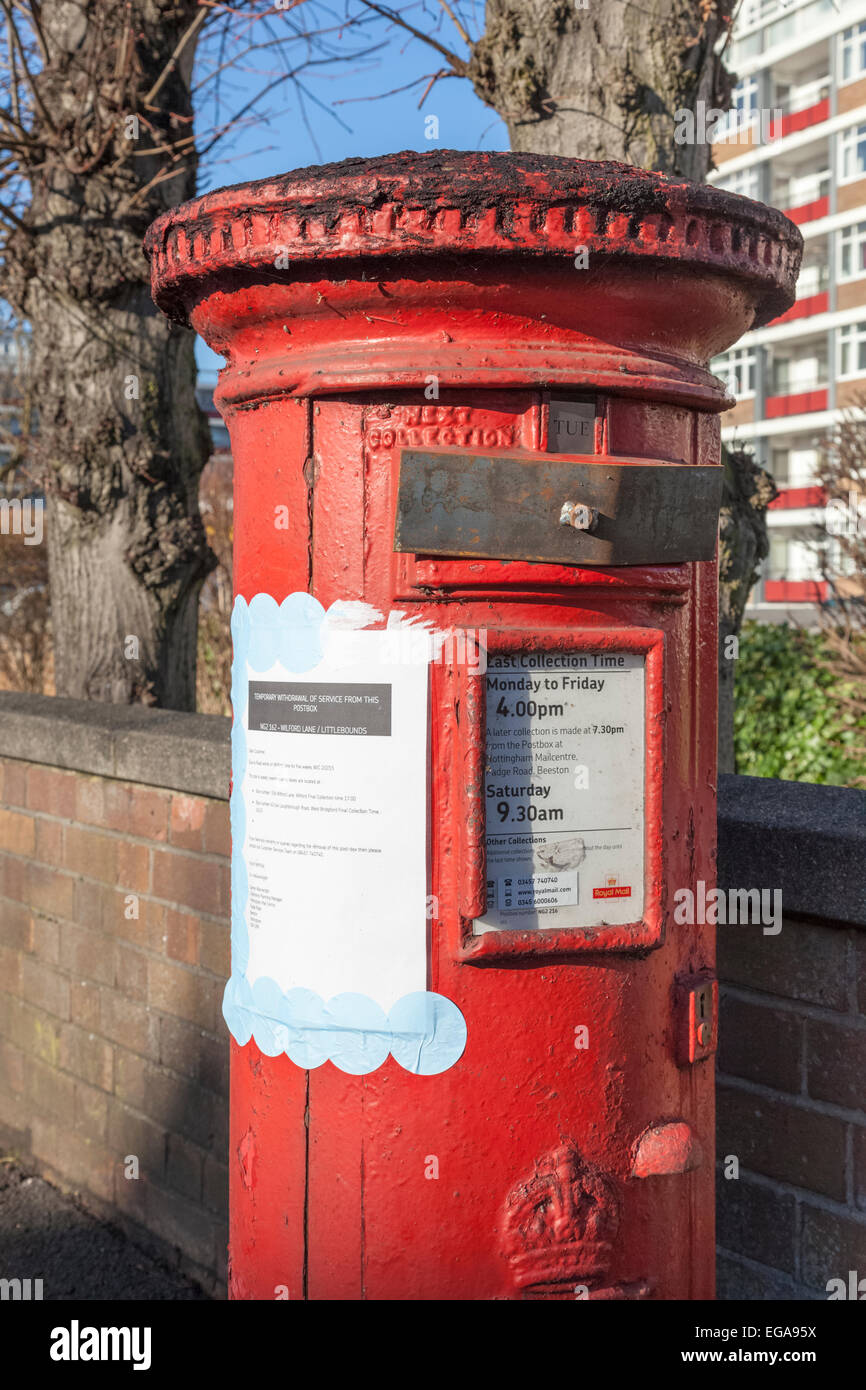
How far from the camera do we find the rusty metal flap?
163 cm

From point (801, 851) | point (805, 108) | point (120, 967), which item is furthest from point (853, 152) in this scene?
point (801, 851)

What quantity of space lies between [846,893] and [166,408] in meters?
3.92

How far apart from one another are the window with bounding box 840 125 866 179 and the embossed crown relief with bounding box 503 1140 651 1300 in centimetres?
3885

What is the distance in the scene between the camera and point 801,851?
2268mm

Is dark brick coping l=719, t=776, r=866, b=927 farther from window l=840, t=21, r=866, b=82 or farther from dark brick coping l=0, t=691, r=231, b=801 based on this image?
window l=840, t=21, r=866, b=82

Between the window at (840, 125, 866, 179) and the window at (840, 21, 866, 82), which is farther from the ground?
the window at (840, 21, 866, 82)

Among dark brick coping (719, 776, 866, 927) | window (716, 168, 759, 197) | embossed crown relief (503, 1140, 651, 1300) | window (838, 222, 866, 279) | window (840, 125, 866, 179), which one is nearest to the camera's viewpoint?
embossed crown relief (503, 1140, 651, 1300)

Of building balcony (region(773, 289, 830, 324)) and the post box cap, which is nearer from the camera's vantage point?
the post box cap

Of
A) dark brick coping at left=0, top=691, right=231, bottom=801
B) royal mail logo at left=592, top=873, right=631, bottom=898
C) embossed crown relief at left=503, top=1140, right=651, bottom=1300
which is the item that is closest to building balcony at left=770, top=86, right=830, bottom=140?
dark brick coping at left=0, top=691, right=231, bottom=801

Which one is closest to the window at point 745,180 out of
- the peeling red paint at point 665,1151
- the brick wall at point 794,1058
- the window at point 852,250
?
the window at point 852,250

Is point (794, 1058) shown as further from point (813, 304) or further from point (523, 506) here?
point (813, 304)

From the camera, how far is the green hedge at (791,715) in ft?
22.7

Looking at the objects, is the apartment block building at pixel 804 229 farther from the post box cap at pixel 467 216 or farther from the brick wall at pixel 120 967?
the post box cap at pixel 467 216

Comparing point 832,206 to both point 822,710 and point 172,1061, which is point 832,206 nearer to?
point 822,710
